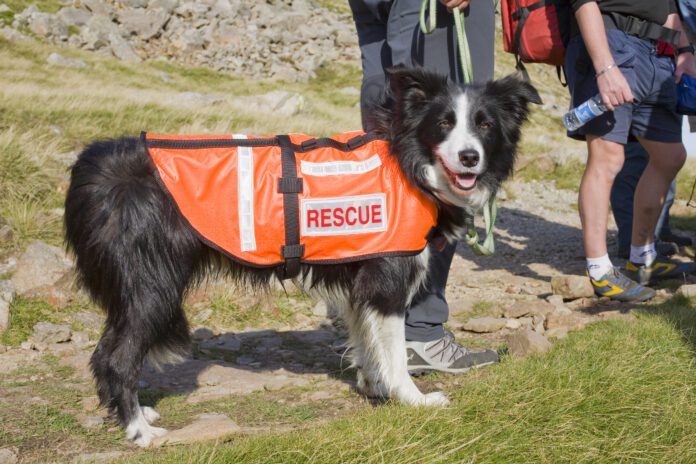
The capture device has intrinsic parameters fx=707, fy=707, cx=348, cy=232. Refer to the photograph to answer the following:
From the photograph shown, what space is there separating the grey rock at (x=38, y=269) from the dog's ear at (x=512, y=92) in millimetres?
3357

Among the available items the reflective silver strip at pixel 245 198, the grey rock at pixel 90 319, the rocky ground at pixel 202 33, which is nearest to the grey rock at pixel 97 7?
the rocky ground at pixel 202 33

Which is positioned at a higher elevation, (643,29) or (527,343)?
(643,29)

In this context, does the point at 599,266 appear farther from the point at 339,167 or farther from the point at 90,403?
the point at 90,403

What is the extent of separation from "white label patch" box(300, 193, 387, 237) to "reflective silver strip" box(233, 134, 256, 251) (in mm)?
250

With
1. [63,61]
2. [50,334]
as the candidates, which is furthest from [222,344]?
[63,61]

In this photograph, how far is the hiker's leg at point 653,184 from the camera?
530 centimetres

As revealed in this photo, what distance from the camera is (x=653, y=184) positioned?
17.9 feet

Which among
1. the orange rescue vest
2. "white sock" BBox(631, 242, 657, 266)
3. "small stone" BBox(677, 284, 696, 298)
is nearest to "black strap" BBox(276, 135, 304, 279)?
the orange rescue vest

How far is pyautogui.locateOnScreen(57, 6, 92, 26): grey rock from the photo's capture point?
3116 cm

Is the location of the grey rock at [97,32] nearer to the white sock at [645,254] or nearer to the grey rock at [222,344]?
the grey rock at [222,344]

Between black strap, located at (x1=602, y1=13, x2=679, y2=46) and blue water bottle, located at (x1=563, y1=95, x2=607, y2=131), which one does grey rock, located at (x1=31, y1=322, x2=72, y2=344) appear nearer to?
blue water bottle, located at (x1=563, y1=95, x2=607, y2=131)

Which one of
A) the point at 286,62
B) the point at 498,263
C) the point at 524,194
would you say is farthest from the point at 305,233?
the point at 286,62

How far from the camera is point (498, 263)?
22.5 feet

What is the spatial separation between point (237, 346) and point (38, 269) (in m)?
1.66
